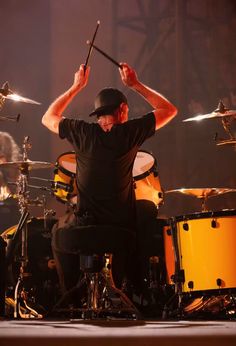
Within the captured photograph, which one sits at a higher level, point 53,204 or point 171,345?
point 53,204

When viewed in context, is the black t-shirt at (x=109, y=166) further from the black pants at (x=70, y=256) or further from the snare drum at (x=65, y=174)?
the snare drum at (x=65, y=174)

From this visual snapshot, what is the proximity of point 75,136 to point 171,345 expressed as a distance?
8.78 feet

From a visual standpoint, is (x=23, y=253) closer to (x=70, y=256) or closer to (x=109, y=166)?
(x=70, y=256)

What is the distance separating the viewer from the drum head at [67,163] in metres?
6.38

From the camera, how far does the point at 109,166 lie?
185 inches

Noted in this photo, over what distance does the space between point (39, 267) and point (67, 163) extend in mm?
997

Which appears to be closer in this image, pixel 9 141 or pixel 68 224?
pixel 68 224

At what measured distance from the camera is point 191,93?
9.41 meters

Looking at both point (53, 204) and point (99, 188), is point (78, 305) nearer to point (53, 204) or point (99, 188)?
point (99, 188)

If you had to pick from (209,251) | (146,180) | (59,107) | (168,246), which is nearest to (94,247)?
(59,107)

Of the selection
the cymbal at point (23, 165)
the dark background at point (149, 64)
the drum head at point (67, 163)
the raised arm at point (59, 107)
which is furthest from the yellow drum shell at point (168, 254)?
the dark background at point (149, 64)

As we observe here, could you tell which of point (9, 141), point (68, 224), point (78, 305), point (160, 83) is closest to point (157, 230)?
point (78, 305)

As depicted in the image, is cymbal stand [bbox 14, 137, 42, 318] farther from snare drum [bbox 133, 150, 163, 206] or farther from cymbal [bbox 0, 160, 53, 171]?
snare drum [bbox 133, 150, 163, 206]

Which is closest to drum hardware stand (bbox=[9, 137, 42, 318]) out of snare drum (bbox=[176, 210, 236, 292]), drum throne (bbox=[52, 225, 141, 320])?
drum throne (bbox=[52, 225, 141, 320])
